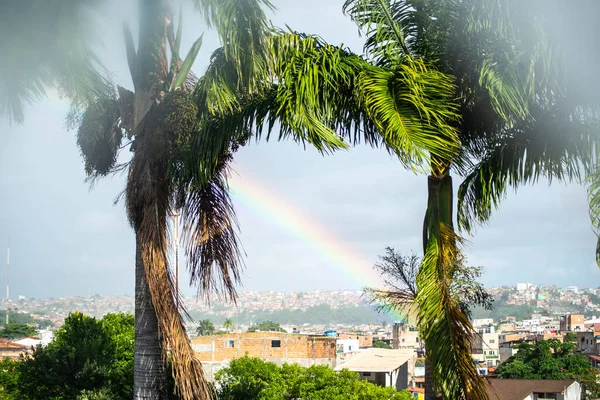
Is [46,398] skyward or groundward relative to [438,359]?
groundward

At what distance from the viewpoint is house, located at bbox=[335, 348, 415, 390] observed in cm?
4472

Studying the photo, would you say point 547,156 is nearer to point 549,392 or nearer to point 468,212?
point 468,212

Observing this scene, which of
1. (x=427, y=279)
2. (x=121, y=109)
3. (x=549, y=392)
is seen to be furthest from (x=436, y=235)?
(x=549, y=392)

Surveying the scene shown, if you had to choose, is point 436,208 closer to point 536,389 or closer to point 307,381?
point 307,381

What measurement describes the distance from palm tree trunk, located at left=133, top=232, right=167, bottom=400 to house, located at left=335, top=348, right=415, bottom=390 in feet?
116

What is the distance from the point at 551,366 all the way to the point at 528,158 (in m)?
61.3

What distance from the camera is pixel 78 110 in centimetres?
779

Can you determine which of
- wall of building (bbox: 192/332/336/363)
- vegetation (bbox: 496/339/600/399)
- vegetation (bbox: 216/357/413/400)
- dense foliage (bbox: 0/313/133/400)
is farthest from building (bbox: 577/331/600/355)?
dense foliage (bbox: 0/313/133/400)

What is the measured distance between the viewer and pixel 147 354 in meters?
6.76

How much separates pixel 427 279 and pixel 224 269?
8.73ft

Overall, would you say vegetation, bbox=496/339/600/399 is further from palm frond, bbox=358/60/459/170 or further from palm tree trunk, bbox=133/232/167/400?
palm frond, bbox=358/60/459/170

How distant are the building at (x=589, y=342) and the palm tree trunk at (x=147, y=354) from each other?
90295mm

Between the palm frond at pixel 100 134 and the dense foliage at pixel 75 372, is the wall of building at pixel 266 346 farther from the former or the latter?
the palm frond at pixel 100 134

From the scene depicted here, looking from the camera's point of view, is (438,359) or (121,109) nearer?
(438,359)
